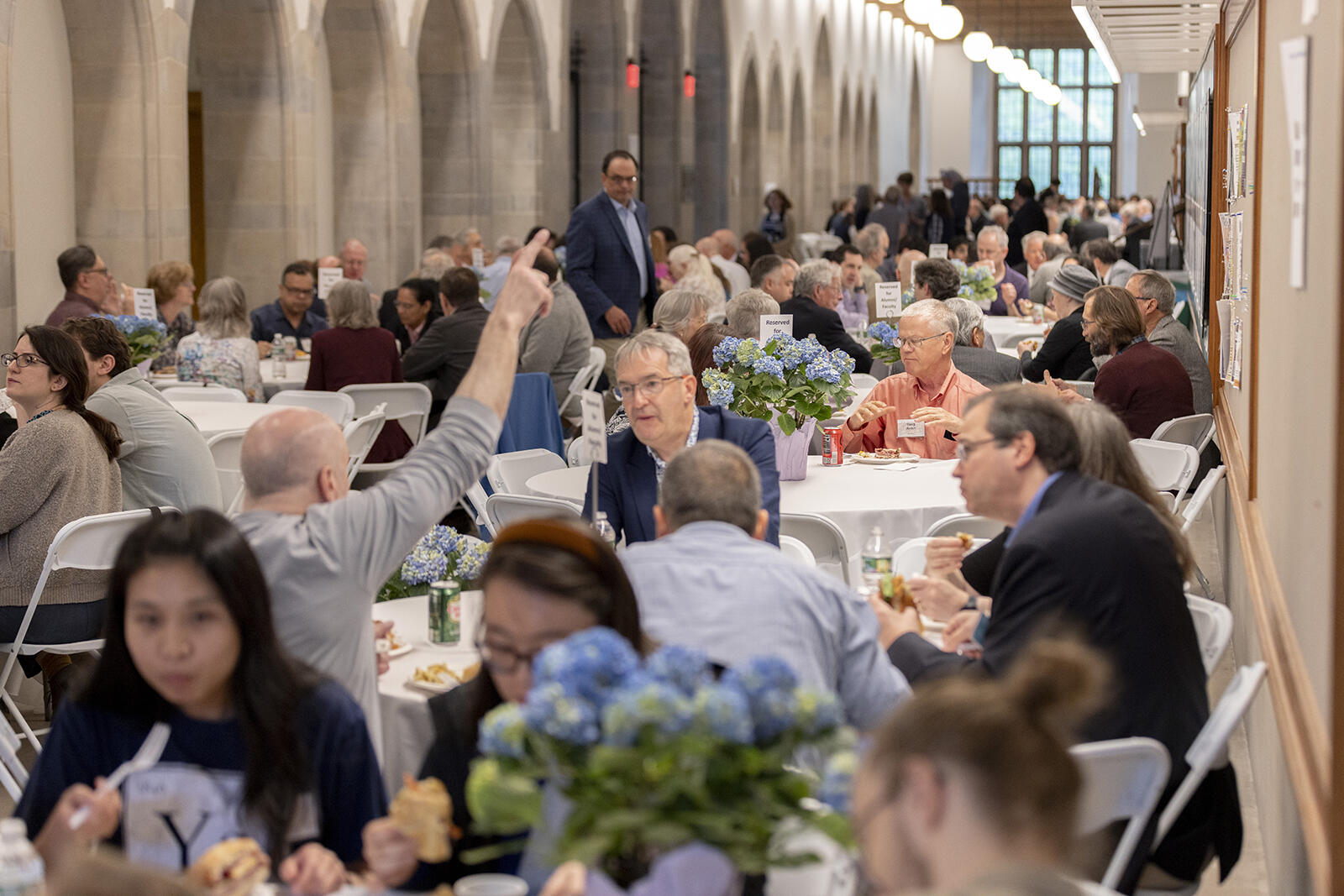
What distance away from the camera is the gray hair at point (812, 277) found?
796 centimetres

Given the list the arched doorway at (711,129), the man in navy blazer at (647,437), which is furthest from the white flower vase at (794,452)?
the arched doorway at (711,129)

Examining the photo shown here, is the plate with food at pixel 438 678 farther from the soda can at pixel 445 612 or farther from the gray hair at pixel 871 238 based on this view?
the gray hair at pixel 871 238

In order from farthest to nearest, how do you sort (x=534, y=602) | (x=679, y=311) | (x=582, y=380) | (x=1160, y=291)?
(x=582, y=380) < (x=1160, y=291) < (x=679, y=311) < (x=534, y=602)

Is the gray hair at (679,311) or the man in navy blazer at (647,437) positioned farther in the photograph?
the gray hair at (679,311)

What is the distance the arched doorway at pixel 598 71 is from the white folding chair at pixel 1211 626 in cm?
1318

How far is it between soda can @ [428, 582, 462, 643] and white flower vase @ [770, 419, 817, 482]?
185 centimetres

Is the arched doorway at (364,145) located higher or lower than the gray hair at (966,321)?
higher

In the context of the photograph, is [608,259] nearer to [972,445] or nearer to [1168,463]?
[1168,463]

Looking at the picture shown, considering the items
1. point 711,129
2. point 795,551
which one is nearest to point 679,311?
point 795,551

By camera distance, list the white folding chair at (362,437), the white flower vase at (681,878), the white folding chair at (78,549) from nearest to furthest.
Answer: the white flower vase at (681,878) < the white folding chair at (78,549) < the white folding chair at (362,437)

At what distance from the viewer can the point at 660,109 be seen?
1823 cm

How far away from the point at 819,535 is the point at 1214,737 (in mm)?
1972

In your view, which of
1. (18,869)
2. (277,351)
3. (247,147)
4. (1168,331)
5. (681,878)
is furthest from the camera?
(247,147)

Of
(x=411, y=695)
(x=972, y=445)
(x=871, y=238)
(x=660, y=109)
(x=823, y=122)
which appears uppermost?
(x=823, y=122)
